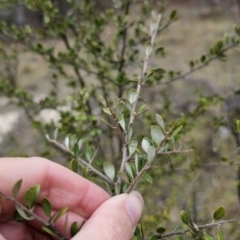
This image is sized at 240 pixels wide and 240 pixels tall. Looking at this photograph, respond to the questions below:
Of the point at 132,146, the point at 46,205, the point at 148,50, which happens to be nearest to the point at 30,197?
the point at 46,205

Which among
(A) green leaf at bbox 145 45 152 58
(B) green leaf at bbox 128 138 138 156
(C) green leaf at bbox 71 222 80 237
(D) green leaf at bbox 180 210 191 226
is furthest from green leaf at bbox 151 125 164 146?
(A) green leaf at bbox 145 45 152 58

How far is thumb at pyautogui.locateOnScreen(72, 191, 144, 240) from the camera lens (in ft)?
3.13

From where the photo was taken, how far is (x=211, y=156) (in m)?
3.44

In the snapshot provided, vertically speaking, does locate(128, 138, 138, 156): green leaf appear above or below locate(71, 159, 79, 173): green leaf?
above

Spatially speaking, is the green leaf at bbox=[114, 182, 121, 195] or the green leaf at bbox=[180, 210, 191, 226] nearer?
the green leaf at bbox=[180, 210, 191, 226]

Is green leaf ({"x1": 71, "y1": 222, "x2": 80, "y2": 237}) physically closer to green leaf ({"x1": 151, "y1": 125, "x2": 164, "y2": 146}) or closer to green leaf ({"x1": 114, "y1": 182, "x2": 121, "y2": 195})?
green leaf ({"x1": 114, "y1": 182, "x2": 121, "y2": 195})

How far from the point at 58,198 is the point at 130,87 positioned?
109cm

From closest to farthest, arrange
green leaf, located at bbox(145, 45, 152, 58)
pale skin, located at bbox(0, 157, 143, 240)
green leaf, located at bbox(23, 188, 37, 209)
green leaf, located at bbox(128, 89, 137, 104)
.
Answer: green leaf, located at bbox(23, 188, 37, 209) < pale skin, located at bbox(0, 157, 143, 240) < green leaf, located at bbox(128, 89, 137, 104) < green leaf, located at bbox(145, 45, 152, 58)

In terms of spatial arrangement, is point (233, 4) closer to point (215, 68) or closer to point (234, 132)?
point (215, 68)

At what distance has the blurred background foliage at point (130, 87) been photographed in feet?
5.44

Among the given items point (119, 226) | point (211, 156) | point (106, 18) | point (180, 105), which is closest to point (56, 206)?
point (119, 226)

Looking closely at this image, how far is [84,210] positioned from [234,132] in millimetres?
754

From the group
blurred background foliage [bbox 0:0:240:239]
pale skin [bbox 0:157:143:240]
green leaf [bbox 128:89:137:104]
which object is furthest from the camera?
blurred background foliage [bbox 0:0:240:239]

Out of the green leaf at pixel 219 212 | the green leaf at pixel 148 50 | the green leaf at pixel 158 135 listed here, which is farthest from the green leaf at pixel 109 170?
the green leaf at pixel 148 50
